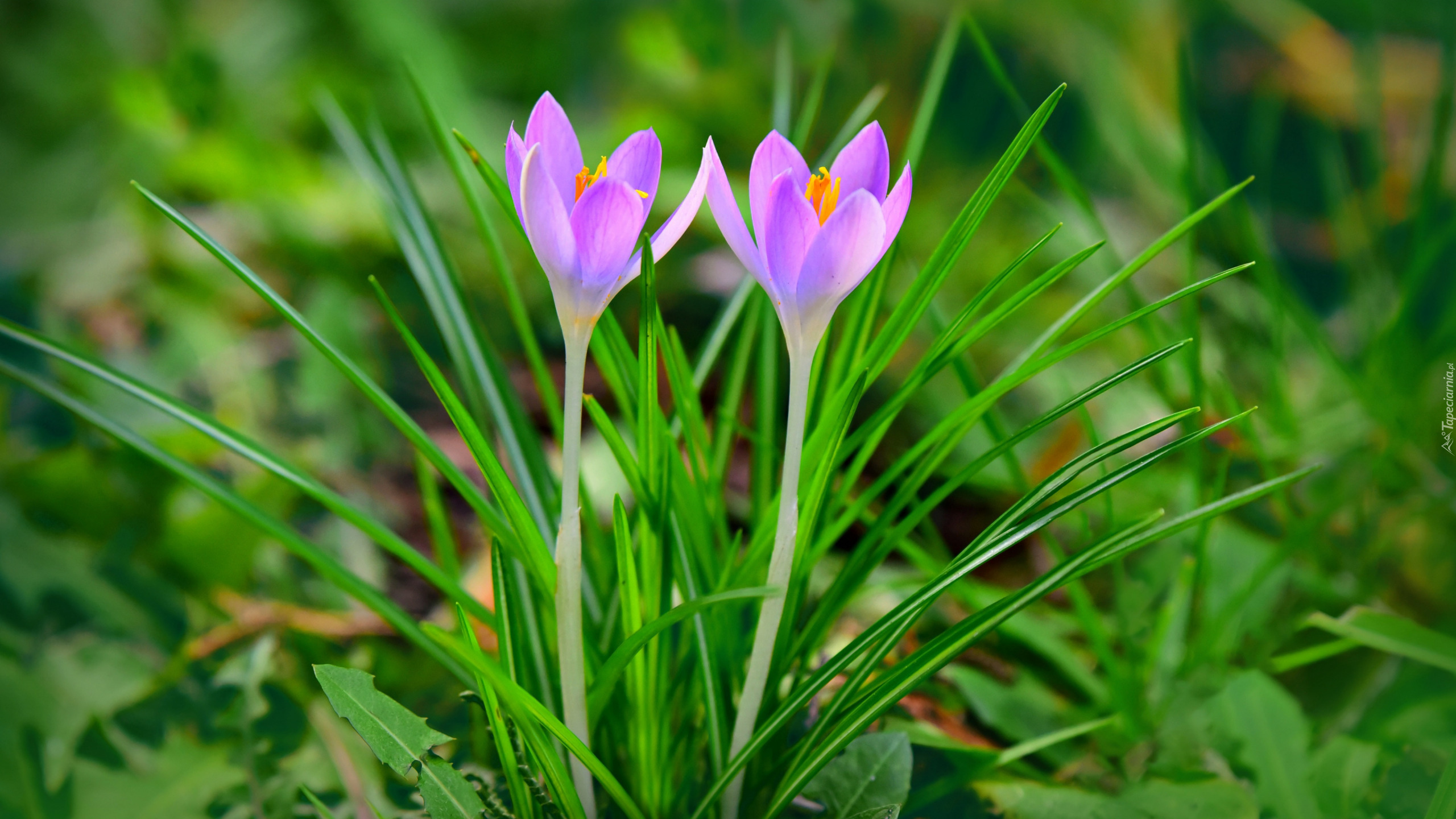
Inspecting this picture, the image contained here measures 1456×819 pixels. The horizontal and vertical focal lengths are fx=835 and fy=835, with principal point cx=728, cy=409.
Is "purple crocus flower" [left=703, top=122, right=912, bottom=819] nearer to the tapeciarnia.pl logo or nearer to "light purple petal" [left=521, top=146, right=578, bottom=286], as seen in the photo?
"light purple petal" [left=521, top=146, right=578, bottom=286]

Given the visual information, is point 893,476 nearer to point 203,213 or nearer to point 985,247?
point 985,247

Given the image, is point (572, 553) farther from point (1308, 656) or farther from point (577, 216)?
point (1308, 656)

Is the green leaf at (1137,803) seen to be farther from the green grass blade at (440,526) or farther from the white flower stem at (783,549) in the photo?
the green grass blade at (440,526)

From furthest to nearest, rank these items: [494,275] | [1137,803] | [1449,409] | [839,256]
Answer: [494,275], [1449,409], [1137,803], [839,256]

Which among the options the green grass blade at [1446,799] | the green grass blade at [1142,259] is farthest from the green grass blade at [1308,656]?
the green grass blade at [1142,259]

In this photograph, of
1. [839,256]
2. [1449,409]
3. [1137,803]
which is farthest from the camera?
[1449,409]

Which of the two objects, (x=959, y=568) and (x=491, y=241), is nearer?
(x=959, y=568)

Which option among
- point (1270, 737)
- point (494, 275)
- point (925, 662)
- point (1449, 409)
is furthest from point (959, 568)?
point (494, 275)
